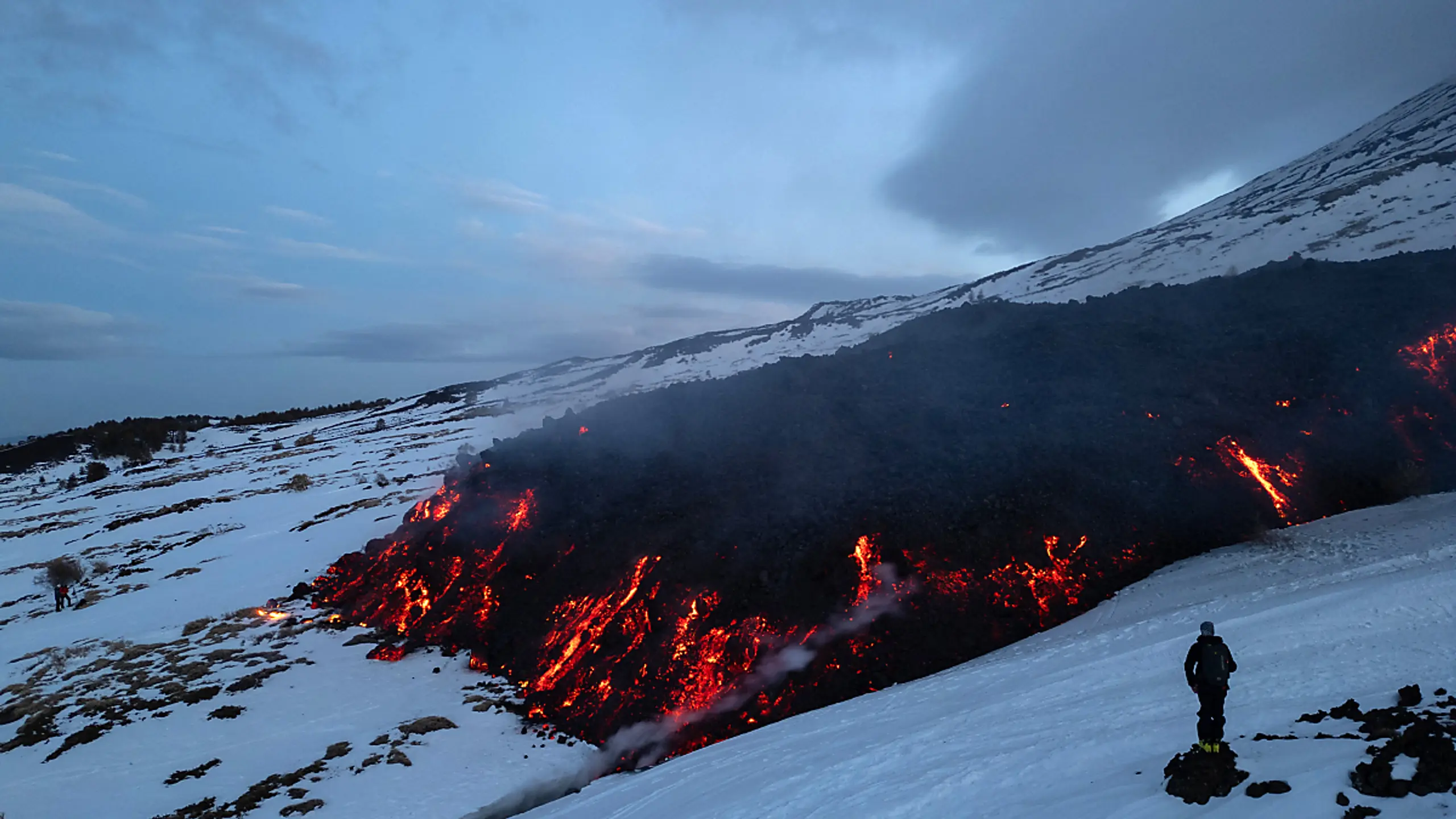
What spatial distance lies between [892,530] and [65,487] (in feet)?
280

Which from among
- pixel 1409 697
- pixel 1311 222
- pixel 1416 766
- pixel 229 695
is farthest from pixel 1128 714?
pixel 1311 222

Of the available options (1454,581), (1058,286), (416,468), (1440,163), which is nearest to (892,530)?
(1454,581)

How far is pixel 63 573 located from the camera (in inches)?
1188

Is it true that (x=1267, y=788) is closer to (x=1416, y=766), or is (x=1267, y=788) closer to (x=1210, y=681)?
(x=1210, y=681)

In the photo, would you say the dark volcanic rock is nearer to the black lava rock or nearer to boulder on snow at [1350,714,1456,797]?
boulder on snow at [1350,714,1456,797]

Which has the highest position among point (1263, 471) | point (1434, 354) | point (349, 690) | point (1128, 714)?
point (1434, 354)

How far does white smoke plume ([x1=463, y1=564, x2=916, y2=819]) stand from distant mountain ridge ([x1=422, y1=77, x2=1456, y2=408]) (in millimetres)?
36264

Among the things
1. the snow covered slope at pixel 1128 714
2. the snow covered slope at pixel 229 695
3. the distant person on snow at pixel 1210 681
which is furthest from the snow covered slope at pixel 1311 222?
the snow covered slope at pixel 229 695

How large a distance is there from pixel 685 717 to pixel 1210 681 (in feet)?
36.1

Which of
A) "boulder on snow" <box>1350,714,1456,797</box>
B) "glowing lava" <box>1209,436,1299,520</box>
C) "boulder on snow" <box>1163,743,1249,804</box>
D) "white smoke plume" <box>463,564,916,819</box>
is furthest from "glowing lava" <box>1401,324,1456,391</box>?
"boulder on snow" <box>1163,743,1249,804</box>

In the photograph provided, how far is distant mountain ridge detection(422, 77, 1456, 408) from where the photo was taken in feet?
152

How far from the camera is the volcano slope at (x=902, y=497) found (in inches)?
624

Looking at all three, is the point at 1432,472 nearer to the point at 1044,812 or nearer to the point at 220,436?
the point at 1044,812

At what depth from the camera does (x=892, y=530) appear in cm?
1742
